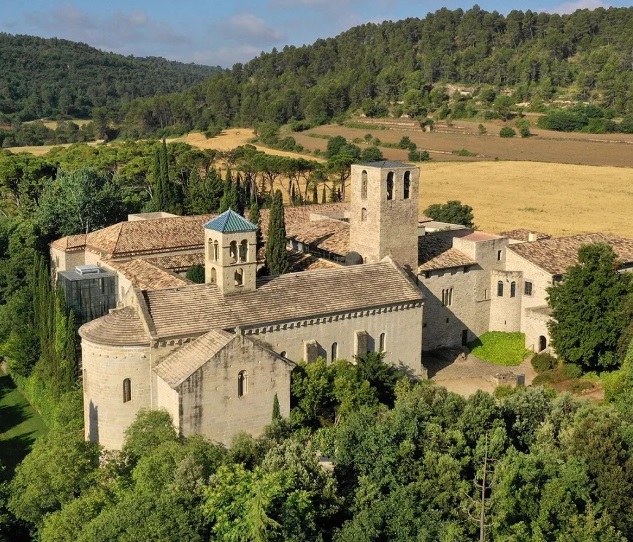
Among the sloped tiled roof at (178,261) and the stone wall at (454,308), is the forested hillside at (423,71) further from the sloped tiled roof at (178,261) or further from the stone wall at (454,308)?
the sloped tiled roof at (178,261)

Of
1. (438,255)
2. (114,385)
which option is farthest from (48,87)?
(114,385)

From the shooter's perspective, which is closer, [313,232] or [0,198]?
[313,232]

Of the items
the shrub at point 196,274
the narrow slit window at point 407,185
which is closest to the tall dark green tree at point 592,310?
the narrow slit window at point 407,185

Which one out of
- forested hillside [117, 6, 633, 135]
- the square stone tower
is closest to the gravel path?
the square stone tower

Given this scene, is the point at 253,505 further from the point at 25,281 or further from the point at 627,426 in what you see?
the point at 25,281

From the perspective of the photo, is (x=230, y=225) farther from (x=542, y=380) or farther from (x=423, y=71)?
(x=423, y=71)

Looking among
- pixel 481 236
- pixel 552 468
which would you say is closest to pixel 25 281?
pixel 481 236
